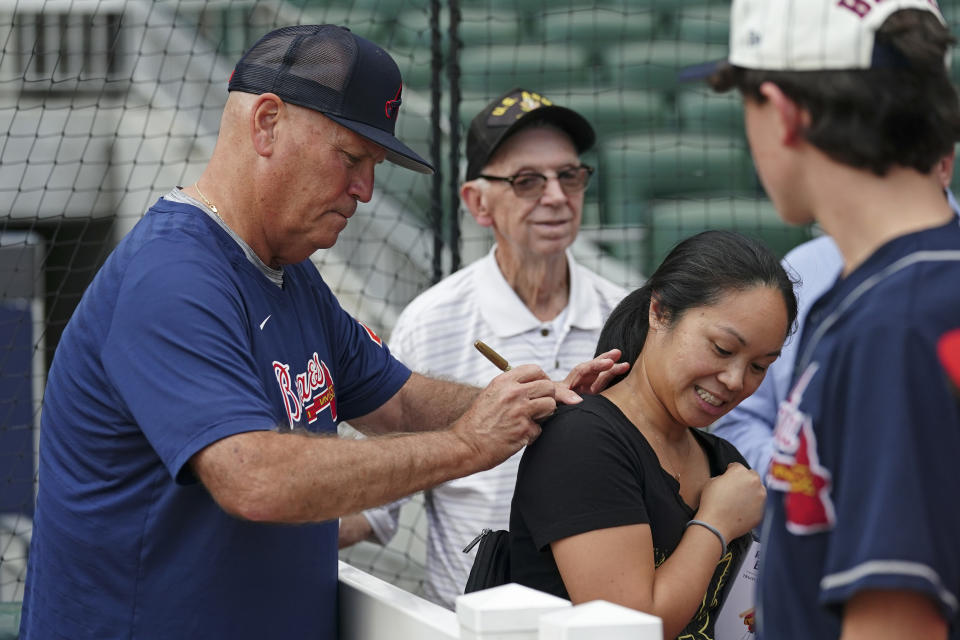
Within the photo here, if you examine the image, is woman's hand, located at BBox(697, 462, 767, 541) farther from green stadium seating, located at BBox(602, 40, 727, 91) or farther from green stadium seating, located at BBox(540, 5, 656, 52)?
green stadium seating, located at BBox(540, 5, 656, 52)

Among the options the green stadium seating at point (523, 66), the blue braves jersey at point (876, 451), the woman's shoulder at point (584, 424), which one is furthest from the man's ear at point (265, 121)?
the green stadium seating at point (523, 66)

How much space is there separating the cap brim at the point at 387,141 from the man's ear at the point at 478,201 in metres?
0.83

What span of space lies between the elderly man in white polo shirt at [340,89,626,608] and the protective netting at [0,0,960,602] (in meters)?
1.30

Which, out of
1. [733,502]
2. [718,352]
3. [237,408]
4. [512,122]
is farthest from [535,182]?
[237,408]

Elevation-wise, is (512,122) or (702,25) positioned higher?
(702,25)

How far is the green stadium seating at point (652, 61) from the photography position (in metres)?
5.41

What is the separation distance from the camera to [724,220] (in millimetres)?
4980

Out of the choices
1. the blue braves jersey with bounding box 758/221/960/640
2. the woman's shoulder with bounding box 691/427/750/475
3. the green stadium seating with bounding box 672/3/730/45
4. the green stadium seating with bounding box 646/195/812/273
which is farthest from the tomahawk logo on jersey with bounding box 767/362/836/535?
the green stadium seating with bounding box 672/3/730/45

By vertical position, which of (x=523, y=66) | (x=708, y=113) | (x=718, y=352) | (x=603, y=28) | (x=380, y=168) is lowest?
(x=718, y=352)

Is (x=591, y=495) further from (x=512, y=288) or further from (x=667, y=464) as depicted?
(x=512, y=288)

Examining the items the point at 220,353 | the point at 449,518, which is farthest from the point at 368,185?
the point at 449,518

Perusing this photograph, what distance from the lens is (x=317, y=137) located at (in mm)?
1607

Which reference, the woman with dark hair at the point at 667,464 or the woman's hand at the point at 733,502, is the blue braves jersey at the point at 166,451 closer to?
the woman with dark hair at the point at 667,464

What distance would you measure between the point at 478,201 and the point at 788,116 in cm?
172
